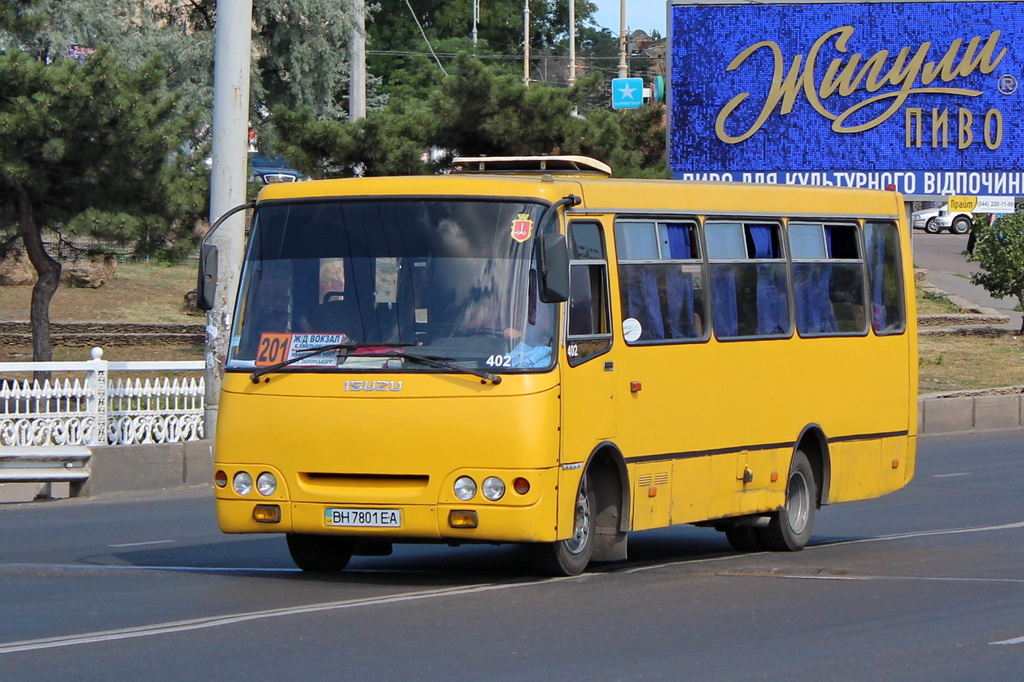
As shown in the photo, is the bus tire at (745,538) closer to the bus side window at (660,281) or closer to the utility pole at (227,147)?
the bus side window at (660,281)

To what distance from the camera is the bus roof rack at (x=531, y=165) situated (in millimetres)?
11578

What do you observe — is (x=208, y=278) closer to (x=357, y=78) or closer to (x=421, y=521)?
(x=421, y=521)

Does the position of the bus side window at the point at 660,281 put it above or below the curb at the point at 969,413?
above

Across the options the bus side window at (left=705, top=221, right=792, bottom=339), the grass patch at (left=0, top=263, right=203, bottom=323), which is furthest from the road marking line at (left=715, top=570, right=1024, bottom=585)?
the grass patch at (left=0, top=263, right=203, bottom=323)

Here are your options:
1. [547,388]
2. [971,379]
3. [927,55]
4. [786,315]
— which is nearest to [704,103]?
[927,55]

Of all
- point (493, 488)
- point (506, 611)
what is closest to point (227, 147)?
point (493, 488)

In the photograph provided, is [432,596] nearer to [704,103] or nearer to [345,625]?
[345,625]

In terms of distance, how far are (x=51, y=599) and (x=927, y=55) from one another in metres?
23.9

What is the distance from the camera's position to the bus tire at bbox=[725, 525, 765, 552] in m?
12.3

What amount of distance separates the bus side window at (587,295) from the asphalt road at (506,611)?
1412mm

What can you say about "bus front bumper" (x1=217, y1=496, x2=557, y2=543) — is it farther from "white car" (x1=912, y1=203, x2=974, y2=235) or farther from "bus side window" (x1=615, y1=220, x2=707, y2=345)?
"white car" (x1=912, y1=203, x2=974, y2=235)

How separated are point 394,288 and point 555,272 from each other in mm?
1054

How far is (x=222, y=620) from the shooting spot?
8258mm

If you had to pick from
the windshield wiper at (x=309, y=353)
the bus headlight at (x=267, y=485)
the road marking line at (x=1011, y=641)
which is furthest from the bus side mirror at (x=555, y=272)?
the road marking line at (x=1011, y=641)
